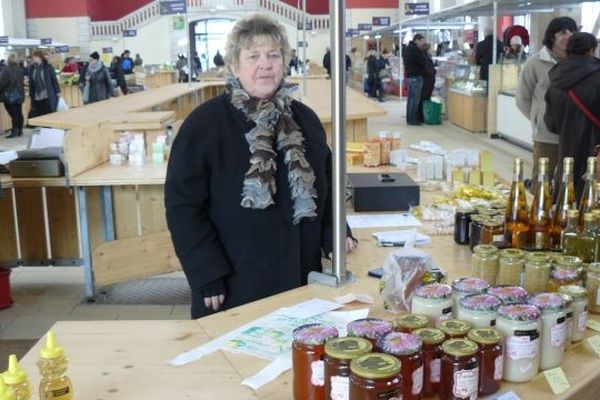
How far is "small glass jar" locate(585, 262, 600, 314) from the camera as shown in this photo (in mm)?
1906

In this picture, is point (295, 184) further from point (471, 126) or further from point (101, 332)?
point (471, 126)

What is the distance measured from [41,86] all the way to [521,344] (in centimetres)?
1351

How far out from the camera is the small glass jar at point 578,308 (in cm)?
174

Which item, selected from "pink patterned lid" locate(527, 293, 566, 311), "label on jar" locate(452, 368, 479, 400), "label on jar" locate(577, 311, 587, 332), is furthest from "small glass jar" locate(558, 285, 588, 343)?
"label on jar" locate(452, 368, 479, 400)

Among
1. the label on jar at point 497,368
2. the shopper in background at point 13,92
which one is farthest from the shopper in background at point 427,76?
the label on jar at point 497,368

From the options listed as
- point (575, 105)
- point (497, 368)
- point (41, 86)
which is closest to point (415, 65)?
point (41, 86)

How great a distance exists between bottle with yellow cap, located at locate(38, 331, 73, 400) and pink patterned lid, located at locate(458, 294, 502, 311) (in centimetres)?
83

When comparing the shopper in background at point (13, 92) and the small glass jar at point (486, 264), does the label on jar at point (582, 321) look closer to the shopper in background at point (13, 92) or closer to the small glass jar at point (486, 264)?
the small glass jar at point (486, 264)

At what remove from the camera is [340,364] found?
1334 millimetres

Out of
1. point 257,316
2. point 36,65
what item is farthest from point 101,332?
point 36,65

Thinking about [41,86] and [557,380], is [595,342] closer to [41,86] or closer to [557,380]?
[557,380]

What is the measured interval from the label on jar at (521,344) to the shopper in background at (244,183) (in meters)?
0.98

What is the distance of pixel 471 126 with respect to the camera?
12.2 metres

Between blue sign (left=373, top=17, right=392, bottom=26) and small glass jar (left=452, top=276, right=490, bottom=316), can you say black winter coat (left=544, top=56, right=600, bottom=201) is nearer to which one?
small glass jar (left=452, top=276, right=490, bottom=316)
